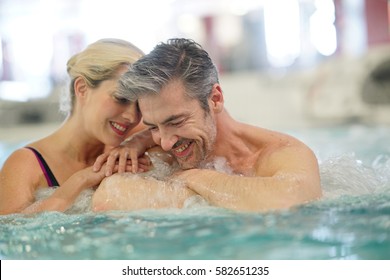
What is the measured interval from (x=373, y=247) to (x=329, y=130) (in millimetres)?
5747

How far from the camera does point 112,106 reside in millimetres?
2406

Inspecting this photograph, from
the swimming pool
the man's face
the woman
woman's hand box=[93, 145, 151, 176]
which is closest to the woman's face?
the woman

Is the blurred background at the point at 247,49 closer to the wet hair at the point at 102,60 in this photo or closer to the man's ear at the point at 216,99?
the wet hair at the point at 102,60

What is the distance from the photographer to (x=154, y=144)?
8.25ft

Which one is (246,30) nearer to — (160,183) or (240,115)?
(240,115)

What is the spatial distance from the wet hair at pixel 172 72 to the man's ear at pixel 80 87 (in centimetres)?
33

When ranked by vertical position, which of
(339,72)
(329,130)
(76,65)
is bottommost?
(329,130)

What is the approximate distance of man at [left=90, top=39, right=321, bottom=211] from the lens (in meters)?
2.03

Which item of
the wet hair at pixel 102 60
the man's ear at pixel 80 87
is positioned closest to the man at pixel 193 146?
the wet hair at pixel 102 60

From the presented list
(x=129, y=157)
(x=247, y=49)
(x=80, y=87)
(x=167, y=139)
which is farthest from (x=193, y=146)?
(x=247, y=49)

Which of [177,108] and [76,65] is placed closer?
[177,108]

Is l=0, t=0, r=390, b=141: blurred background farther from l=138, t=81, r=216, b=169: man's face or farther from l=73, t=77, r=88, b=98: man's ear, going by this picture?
l=138, t=81, r=216, b=169: man's face

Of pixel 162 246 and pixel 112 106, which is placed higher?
pixel 112 106

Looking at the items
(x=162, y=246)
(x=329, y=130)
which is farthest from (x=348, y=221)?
(x=329, y=130)
